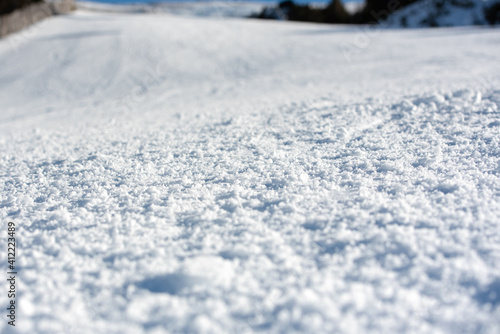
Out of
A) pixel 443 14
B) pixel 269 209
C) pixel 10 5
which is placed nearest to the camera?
pixel 269 209

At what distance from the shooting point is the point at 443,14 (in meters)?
12.7

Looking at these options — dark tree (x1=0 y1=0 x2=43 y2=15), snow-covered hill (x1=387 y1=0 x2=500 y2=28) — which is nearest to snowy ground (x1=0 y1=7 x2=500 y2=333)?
snow-covered hill (x1=387 y1=0 x2=500 y2=28)

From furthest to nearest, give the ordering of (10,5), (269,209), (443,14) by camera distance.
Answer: (10,5), (443,14), (269,209)

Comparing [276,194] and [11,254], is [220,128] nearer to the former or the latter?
[276,194]

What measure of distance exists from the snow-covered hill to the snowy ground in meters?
8.36

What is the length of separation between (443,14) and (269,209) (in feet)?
46.0

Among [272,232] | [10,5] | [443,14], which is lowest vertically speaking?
[272,232]

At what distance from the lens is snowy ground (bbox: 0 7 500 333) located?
151cm

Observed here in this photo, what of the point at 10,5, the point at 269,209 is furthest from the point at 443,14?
the point at 10,5

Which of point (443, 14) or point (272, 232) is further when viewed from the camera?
point (443, 14)

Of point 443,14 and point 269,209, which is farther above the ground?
point 443,14

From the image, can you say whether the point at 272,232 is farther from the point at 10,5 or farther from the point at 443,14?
the point at 10,5

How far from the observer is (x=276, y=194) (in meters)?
2.37

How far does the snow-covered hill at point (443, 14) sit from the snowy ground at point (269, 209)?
836 centimetres
